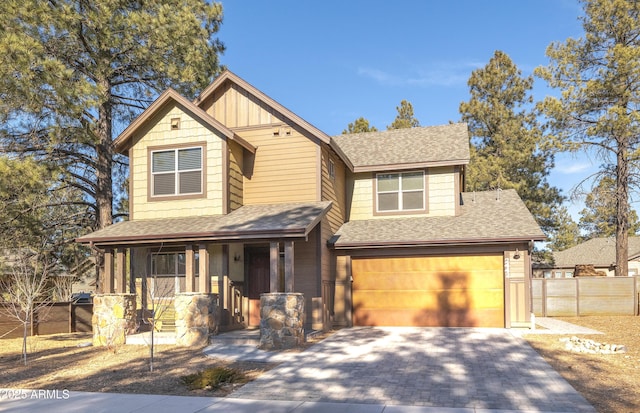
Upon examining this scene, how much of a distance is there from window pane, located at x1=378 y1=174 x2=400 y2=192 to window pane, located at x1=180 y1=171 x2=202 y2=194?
609 cm

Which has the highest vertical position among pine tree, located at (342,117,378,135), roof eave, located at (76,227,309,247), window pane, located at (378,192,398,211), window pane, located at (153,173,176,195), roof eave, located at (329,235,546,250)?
pine tree, located at (342,117,378,135)

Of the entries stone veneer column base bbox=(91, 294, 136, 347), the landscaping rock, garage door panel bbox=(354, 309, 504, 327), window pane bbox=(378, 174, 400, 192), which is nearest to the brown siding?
garage door panel bbox=(354, 309, 504, 327)

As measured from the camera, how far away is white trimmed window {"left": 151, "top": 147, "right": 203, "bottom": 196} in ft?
48.6

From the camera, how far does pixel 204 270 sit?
13352mm

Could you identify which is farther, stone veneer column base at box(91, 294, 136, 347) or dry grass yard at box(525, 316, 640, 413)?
stone veneer column base at box(91, 294, 136, 347)

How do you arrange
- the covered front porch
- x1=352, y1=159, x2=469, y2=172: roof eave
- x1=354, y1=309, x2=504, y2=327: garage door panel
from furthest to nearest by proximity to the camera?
x1=352, y1=159, x2=469, y2=172: roof eave, x1=354, y1=309, x2=504, y2=327: garage door panel, the covered front porch

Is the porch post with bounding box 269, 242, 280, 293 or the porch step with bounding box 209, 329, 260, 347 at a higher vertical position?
the porch post with bounding box 269, 242, 280, 293

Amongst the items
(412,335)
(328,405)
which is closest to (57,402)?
(328,405)

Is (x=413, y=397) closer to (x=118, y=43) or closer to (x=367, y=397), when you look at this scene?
(x=367, y=397)

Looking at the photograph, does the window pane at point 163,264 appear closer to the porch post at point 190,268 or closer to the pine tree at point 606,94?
the porch post at point 190,268

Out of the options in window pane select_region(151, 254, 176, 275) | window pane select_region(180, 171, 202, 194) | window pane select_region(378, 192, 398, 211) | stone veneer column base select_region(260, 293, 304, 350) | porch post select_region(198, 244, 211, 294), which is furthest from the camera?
window pane select_region(378, 192, 398, 211)

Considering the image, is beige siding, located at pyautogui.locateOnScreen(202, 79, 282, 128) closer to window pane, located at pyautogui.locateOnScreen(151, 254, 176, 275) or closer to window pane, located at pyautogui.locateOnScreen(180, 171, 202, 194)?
window pane, located at pyautogui.locateOnScreen(180, 171, 202, 194)

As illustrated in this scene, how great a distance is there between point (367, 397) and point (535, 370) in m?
3.51

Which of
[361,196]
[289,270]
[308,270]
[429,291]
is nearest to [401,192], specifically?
[361,196]
